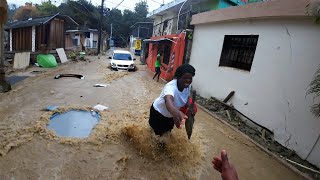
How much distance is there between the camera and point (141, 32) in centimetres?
A: 4266

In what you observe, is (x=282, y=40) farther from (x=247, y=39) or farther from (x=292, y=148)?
(x=292, y=148)

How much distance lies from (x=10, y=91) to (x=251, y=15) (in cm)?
904

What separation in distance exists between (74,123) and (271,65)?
220 inches

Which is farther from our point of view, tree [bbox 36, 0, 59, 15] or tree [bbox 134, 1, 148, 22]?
tree [bbox 134, 1, 148, 22]

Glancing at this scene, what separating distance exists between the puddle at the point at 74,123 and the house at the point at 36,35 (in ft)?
45.3

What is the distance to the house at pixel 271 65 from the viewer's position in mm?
5398

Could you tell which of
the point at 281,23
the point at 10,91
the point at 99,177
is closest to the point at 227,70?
the point at 281,23

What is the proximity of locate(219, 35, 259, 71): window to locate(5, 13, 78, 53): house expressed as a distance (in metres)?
14.8

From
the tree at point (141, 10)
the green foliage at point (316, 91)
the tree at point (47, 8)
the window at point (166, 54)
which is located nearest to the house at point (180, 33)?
the window at point (166, 54)

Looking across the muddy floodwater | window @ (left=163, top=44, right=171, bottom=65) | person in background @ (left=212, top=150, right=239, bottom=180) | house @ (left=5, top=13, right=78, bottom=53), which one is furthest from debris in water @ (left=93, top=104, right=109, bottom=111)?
house @ (left=5, top=13, right=78, bottom=53)

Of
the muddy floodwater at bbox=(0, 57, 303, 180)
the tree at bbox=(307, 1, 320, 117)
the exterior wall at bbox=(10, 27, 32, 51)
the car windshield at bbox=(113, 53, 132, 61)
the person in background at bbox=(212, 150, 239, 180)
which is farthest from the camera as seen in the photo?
the exterior wall at bbox=(10, 27, 32, 51)

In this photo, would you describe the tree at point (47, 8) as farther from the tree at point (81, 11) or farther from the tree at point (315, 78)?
the tree at point (315, 78)

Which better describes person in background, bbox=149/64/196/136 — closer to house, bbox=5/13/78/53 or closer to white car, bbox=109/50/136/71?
white car, bbox=109/50/136/71

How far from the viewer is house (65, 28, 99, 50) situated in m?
33.0
